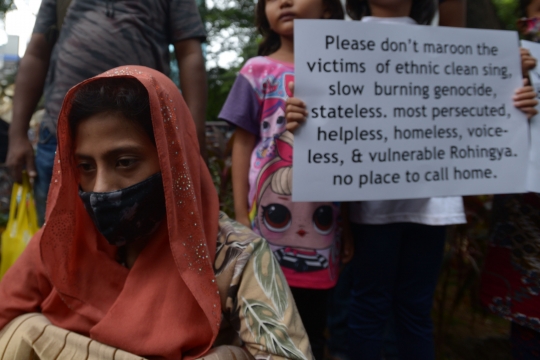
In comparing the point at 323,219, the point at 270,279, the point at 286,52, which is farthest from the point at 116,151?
the point at 286,52

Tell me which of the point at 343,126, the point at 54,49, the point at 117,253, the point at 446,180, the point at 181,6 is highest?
the point at 181,6

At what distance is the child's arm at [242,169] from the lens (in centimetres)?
191

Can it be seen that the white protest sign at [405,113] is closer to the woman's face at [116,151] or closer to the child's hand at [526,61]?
the child's hand at [526,61]

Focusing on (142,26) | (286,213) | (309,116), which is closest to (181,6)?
(142,26)

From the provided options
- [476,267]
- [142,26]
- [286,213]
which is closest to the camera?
[286,213]

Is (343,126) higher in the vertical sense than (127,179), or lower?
higher

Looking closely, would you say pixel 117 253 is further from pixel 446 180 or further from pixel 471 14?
pixel 471 14

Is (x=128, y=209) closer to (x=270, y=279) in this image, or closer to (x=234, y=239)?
(x=234, y=239)

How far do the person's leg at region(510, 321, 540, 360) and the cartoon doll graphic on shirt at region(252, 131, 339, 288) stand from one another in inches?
30.4

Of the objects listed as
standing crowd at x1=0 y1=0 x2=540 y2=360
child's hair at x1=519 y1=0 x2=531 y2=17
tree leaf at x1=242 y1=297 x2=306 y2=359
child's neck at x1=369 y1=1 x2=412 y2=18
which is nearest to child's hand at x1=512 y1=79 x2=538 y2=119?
standing crowd at x1=0 y1=0 x2=540 y2=360

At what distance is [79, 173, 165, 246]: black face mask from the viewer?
48.9 inches

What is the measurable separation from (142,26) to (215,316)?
1.31m

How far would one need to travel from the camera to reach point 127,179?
4.20ft

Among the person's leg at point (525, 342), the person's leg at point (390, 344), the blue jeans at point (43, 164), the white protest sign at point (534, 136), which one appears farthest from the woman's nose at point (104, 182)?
the person's leg at point (390, 344)
